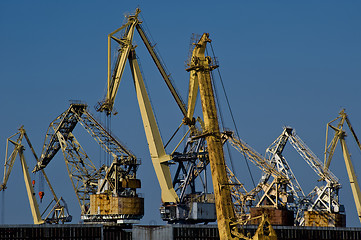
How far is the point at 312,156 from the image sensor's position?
129000 millimetres

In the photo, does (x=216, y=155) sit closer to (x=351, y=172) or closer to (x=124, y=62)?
(x=124, y=62)

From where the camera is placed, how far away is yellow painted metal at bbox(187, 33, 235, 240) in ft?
257

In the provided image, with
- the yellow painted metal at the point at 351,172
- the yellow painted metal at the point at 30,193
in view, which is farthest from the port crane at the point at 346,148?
the yellow painted metal at the point at 30,193

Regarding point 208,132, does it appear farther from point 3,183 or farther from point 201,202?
point 3,183

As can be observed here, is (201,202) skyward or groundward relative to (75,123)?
groundward

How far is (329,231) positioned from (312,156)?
27.0 metres

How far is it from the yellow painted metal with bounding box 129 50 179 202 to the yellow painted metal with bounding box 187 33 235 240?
2598cm

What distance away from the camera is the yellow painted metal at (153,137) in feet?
351

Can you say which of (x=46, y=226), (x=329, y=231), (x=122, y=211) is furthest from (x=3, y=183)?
(x=329, y=231)

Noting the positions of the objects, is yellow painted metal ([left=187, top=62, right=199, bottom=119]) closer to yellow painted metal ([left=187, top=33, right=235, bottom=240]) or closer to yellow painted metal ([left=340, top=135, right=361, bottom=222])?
yellow painted metal ([left=187, top=33, right=235, bottom=240])

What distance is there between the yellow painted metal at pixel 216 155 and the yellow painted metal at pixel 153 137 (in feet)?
85.3

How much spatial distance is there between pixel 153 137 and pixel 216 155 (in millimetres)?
28631

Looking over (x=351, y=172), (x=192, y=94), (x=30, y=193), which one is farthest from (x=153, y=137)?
(x=351, y=172)

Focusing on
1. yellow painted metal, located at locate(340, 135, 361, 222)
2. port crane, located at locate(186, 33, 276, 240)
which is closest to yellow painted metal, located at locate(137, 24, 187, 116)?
port crane, located at locate(186, 33, 276, 240)
